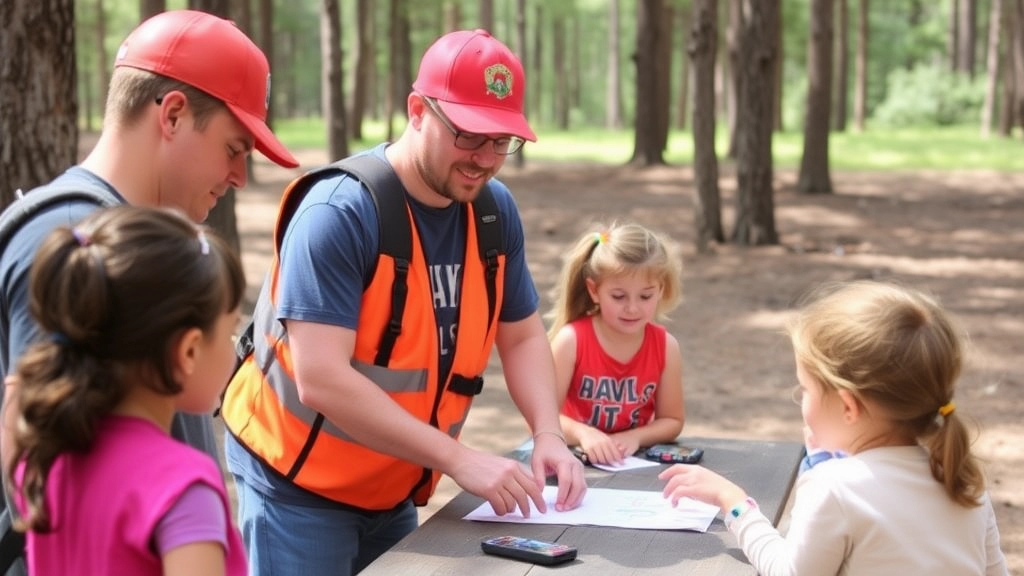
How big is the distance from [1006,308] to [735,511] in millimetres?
9220

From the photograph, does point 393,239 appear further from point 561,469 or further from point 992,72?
point 992,72

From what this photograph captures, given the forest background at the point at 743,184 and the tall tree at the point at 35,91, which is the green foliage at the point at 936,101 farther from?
the tall tree at the point at 35,91

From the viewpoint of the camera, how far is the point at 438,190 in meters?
2.99

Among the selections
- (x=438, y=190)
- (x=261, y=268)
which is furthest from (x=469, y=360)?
(x=261, y=268)

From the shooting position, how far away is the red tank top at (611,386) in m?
3.96

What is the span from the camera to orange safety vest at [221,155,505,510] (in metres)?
2.90

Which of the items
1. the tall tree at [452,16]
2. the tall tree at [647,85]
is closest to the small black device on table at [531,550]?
the tall tree at [647,85]

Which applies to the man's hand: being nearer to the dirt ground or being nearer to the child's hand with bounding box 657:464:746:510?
the child's hand with bounding box 657:464:746:510

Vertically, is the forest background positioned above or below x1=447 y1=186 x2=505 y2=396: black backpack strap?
below

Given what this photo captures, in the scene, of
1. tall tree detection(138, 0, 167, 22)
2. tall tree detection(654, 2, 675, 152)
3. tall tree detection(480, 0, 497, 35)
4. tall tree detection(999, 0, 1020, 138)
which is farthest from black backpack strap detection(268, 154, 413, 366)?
tall tree detection(999, 0, 1020, 138)

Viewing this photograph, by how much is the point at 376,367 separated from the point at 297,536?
46cm

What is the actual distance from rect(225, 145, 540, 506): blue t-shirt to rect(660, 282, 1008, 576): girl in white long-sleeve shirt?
854mm

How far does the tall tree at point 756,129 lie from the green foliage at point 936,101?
89.6 feet

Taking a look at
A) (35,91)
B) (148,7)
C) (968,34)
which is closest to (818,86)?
(148,7)
